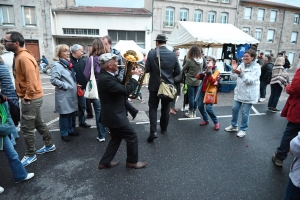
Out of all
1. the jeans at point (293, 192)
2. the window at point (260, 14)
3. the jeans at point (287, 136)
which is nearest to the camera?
the jeans at point (293, 192)

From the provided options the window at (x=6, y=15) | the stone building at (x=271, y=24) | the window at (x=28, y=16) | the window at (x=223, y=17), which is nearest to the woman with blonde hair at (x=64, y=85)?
the window at (x=28, y=16)

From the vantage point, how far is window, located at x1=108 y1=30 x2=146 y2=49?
22188 mm

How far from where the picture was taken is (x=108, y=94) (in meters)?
2.54

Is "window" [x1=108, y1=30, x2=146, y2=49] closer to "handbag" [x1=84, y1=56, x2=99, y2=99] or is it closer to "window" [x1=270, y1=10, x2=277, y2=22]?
"window" [x1=270, y1=10, x2=277, y2=22]

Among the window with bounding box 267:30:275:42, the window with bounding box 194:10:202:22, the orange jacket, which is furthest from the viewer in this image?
the window with bounding box 267:30:275:42

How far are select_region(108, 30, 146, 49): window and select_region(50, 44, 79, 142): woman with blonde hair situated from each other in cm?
1961

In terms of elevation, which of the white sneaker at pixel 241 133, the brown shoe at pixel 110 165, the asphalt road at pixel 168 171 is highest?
the white sneaker at pixel 241 133

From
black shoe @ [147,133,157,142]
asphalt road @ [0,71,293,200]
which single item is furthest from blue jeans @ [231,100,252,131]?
black shoe @ [147,133,157,142]

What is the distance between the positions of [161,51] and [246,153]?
8.00 feet

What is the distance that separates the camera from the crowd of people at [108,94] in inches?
99.3

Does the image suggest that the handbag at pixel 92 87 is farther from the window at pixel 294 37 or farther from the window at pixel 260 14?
the window at pixel 294 37

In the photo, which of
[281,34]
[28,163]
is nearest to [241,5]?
[281,34]

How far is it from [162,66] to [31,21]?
21.7 meters

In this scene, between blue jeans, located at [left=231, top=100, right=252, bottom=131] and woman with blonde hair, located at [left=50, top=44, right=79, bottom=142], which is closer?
woman with blonde hair, located at [left=50, top=44, right=79, bottom=142]
